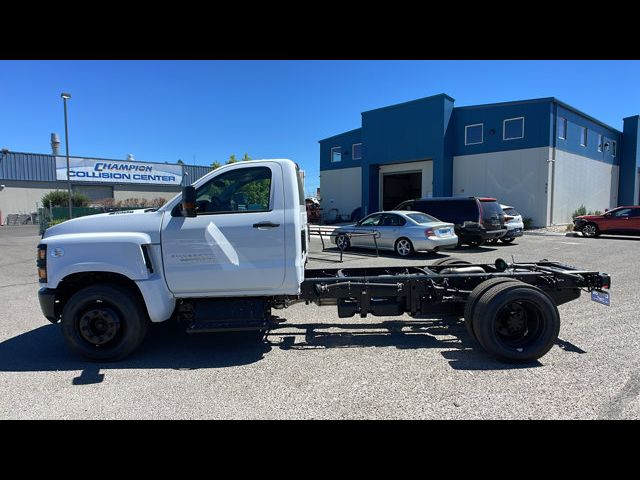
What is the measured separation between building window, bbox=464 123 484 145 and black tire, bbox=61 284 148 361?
83.8 feet

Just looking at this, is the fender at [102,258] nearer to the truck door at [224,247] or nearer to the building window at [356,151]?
the truck door at [224,247]

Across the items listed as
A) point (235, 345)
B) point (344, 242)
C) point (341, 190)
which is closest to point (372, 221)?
point (344, 242)

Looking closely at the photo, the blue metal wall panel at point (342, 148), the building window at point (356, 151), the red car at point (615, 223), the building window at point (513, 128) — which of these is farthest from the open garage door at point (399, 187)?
the red car at point (615, 223)

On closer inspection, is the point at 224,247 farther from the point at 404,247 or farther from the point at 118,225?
the point at 404,247

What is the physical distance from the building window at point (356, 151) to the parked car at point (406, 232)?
64.7ft

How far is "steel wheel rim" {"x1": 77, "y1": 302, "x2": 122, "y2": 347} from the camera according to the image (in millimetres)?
4348

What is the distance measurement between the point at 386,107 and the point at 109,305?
2669 centimetres

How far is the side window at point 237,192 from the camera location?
452cm

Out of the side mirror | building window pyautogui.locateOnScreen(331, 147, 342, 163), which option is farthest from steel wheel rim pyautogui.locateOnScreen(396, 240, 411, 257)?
building window pyautogui.locateOnScreen(331, 147, 342, 163)

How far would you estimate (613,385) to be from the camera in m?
3.66

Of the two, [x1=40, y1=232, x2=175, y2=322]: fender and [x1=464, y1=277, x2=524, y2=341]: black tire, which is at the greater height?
[x1=40, y1=232, x2=175, y2=322]: fender

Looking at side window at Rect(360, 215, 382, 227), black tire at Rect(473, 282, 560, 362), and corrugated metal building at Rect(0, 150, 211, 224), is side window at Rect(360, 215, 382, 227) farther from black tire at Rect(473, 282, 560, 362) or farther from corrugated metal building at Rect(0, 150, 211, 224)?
corrugated metal building at Rect(0, 150, 211, 224)
